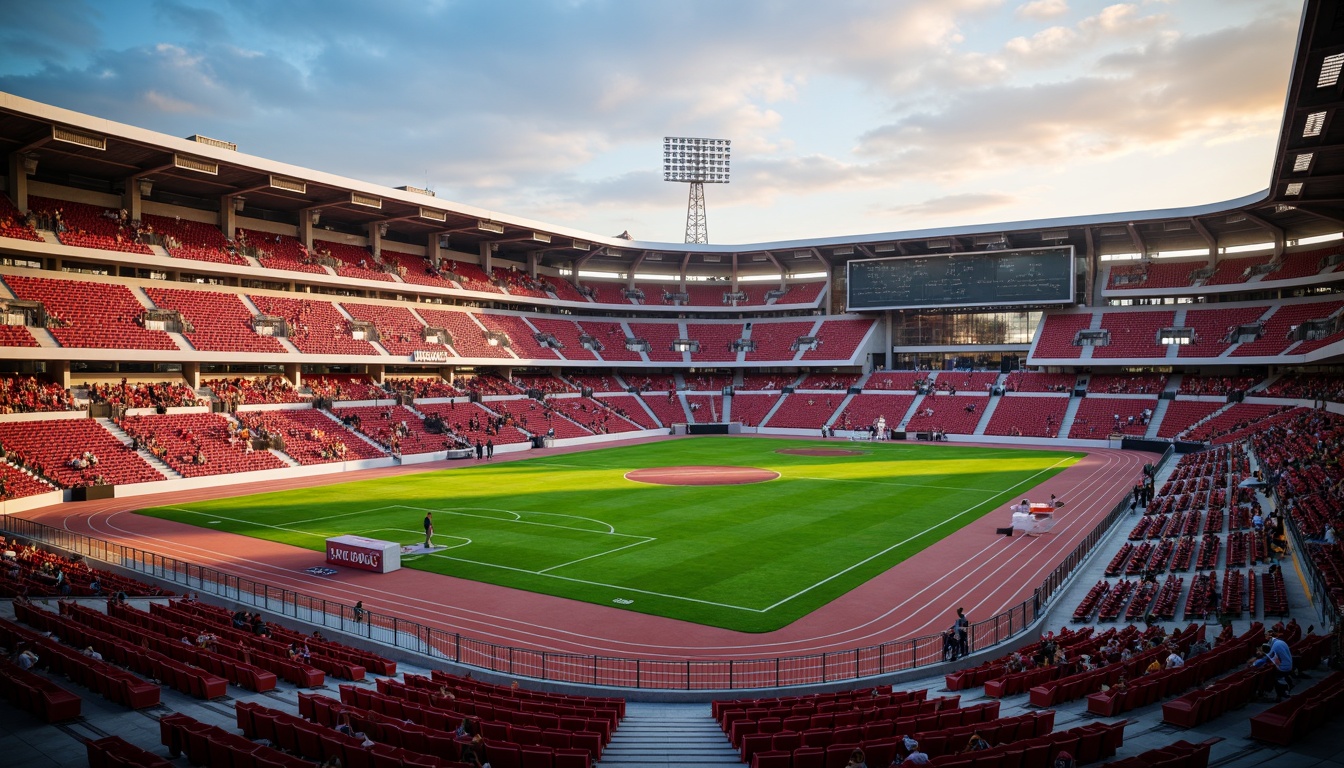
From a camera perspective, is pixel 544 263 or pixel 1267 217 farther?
pixel 544 263

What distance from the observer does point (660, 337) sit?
85.6 meters

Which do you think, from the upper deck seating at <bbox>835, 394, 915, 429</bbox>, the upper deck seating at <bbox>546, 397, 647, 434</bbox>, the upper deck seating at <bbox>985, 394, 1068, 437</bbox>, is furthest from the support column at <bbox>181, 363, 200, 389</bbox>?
the upper deck seating at <bbox>985, 394, 1068, 437</bbox>

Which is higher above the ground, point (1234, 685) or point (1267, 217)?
point (1267, 217)

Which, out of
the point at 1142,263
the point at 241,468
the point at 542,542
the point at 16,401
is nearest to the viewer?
the point at 542,542

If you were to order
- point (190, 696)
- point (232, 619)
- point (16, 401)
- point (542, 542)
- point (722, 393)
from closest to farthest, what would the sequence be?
1. point (190, 696)
2. point (232, 619)
3. point (542, 542)
4. point (16, 401)
5. point (722, 393)

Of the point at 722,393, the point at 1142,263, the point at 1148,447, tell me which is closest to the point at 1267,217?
the point at 1142,263

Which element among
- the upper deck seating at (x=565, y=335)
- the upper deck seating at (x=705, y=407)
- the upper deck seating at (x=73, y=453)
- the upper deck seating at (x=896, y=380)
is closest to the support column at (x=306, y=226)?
the upper deck seating at (x=565, y=335)

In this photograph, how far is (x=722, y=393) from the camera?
8256cm

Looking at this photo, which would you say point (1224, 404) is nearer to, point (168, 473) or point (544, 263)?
point (544, 263)

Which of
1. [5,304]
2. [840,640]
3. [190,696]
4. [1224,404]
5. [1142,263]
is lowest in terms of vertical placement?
[840,640]

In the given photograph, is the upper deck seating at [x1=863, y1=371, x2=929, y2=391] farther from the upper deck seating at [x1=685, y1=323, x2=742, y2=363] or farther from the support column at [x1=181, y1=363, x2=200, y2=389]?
the support column at [x1=181, y1=363, x2=200, y2=389]

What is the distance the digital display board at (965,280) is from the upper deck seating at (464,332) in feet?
117

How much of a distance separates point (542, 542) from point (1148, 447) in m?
48.2

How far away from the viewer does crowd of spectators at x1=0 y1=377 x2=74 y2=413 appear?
40062 mm
